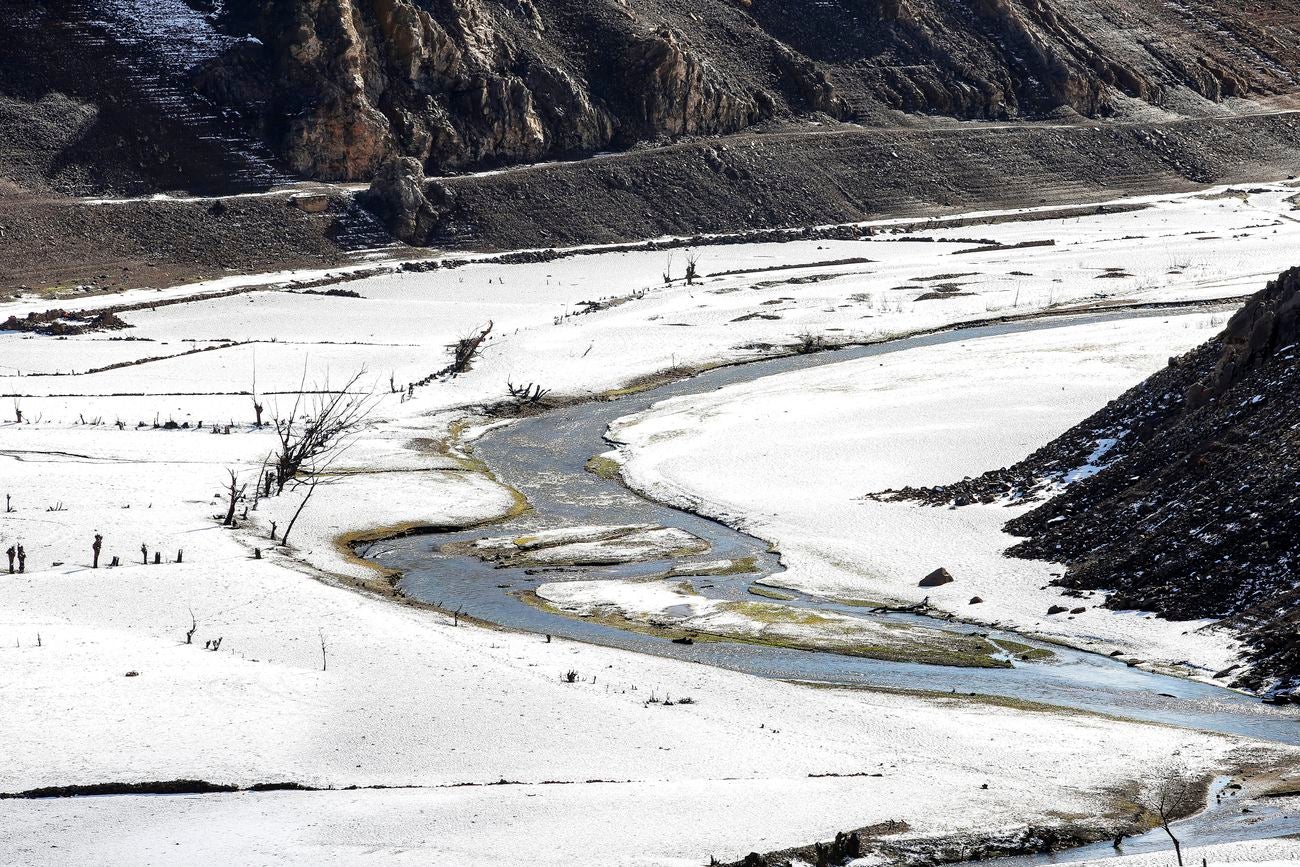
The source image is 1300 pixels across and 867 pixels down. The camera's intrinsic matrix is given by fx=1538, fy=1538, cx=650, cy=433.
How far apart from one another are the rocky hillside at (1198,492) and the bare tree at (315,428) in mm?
13261

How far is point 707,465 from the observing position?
118 feet

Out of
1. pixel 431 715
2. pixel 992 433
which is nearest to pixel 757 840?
pixel 431 715

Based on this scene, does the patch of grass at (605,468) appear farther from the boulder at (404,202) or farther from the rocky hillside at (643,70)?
the rocky hillside at (643,70)

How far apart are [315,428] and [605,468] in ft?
22.8

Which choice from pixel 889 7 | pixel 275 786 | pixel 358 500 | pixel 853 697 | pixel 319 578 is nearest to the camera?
pixel 275 786

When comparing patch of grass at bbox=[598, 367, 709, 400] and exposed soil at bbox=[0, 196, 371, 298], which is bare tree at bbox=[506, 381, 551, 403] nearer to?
patch of grass at bbox=[598, 367, 709, 400]

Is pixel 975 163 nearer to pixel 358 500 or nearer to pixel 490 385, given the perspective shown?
pixel 490 385

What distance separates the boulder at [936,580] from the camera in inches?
1032

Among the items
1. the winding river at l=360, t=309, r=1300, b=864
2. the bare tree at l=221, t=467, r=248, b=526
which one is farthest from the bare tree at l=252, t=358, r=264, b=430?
the bare tree at l=221, t=467, r=248, b=526

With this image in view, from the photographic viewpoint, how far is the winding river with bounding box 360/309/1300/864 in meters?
19.9

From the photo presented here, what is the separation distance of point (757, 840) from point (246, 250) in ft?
191

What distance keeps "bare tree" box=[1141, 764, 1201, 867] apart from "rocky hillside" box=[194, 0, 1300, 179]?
65.5 metres

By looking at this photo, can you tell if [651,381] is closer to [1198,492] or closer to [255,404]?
[255,404]

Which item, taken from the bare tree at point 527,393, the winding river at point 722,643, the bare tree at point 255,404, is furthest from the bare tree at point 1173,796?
the bare tree at point 527,393
